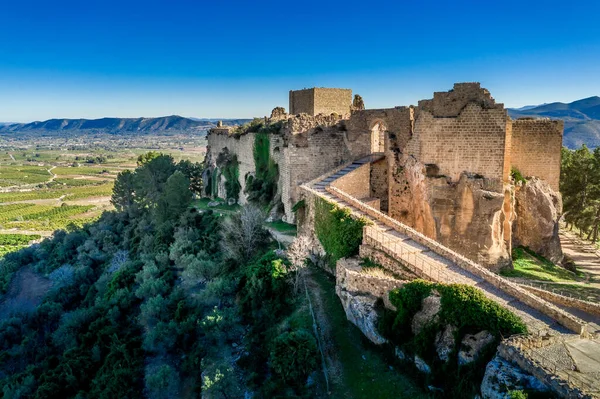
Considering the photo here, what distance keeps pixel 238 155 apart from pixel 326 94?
8.01 m

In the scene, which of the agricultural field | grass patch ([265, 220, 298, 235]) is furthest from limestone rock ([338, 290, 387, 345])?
the agricultural field

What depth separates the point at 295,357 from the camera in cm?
1197

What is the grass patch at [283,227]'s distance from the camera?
21661 mm

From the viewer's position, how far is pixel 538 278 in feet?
59.1

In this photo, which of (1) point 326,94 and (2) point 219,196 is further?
(2) point 219,196

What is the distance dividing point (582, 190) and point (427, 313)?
24.3 m

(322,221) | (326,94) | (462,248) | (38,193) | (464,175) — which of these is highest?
(326,94)

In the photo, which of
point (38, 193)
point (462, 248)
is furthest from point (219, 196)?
point (38, 193)

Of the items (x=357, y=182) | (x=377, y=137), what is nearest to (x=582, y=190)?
(x=377, y=137)

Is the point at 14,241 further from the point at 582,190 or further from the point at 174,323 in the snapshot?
the point at 582,190

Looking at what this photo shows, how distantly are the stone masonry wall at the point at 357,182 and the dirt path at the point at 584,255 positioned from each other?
35.8 feet

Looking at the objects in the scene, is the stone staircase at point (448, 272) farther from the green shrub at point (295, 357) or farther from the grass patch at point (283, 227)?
the green shrub at point (295, 357)

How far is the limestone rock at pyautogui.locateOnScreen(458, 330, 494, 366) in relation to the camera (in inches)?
376

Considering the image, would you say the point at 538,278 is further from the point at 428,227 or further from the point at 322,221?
the point at 322,221
